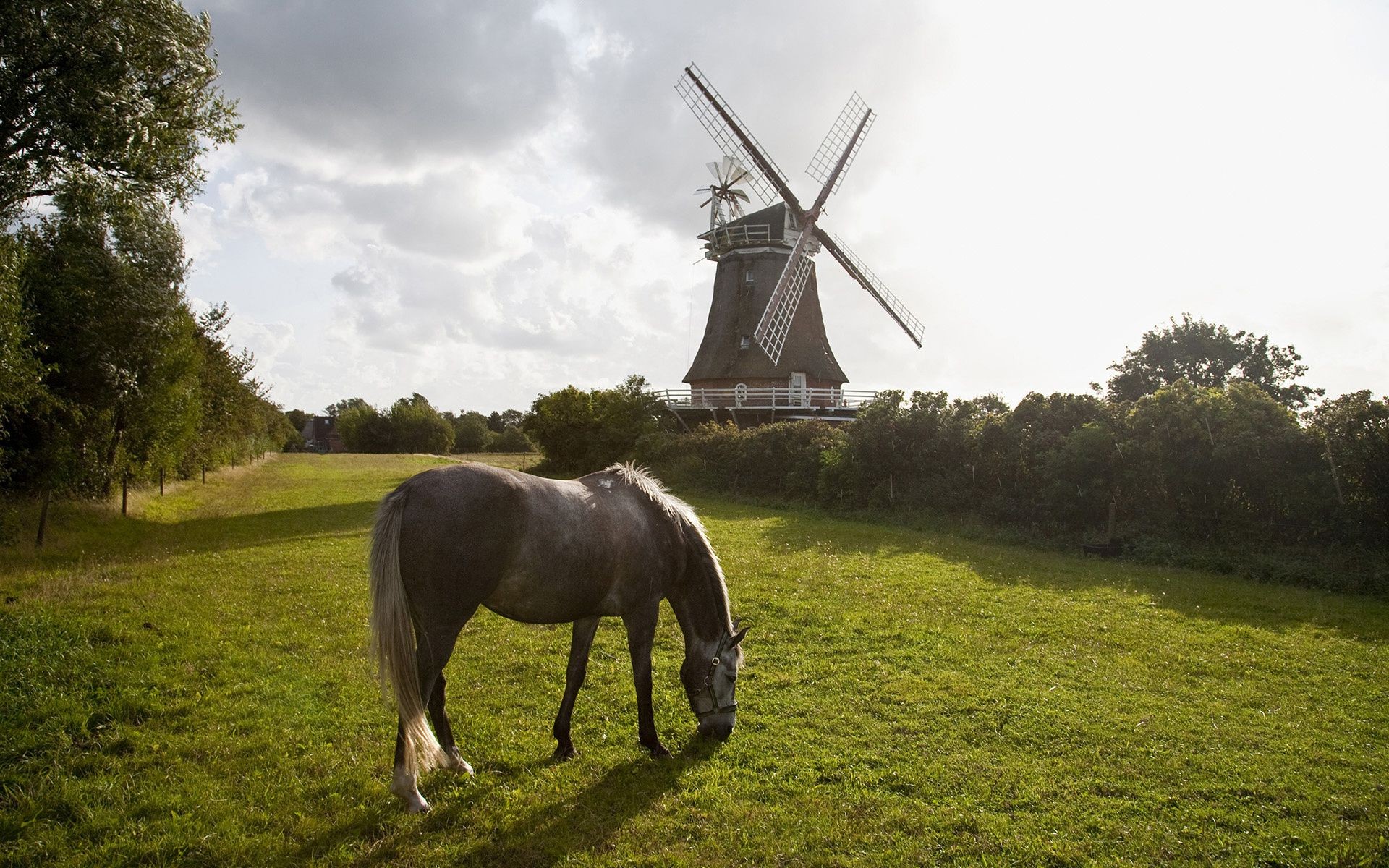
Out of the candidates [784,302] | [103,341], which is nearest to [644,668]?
[103,341]

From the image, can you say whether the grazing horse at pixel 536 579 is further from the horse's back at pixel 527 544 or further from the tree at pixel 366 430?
the tree at pixel 366 430

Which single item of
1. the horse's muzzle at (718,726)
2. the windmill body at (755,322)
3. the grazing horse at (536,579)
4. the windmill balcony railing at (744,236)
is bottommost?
the horse's muzzle at (718,726)

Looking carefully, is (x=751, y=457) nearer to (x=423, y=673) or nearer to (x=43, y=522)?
(x=43, y=522)

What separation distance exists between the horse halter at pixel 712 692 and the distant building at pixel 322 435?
355 ft

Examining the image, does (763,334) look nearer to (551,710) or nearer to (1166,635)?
(1166,635)

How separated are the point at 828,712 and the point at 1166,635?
5544 millimetres

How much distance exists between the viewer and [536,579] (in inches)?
208

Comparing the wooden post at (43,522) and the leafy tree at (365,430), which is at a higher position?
the leafy tree at (365,430)

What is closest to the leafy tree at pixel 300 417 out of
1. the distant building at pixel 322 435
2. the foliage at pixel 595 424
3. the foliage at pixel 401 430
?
the distant building at pixel 322 435

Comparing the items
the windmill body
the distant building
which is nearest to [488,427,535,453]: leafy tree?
the distant building

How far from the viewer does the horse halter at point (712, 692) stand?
595cm

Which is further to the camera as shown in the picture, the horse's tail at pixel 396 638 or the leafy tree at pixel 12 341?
the leafy tree at pixel 12 341

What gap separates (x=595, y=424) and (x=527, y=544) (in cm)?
3079

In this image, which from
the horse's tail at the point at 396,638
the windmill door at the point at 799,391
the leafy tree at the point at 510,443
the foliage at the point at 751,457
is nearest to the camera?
the horse's tail at the point at 396,638
